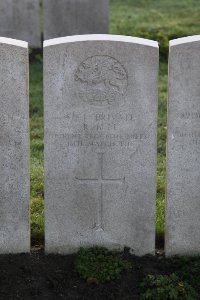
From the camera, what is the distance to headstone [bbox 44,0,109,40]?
38.0 ft

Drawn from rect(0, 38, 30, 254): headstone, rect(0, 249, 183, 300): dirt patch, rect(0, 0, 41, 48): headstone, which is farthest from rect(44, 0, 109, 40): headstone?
rect(0, 249, 183, 300): dirt patch

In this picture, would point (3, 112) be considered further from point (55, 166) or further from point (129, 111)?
point (129, 111)

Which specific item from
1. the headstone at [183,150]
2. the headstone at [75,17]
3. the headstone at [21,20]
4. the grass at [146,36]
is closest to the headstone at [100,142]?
the headstone at [183,150]

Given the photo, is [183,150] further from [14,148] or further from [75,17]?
[75,17]

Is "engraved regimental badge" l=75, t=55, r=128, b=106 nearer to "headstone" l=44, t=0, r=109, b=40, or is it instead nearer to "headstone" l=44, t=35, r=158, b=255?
→ "headstone" l=44, t=35, r=158, b=255

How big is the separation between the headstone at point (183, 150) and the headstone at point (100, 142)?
0.45 feet

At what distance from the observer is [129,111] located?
18.1ft

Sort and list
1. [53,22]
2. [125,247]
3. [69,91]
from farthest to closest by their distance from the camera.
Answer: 1. [53,22]
2. [125,247]
3. [69,91]

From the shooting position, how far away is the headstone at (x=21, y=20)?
1170 cm

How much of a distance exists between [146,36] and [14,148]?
6729mm

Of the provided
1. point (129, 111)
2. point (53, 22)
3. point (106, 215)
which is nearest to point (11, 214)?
point (106, 215)

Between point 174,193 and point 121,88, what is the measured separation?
3.10 feet

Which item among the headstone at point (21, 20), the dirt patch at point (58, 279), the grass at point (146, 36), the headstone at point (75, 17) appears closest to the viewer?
the dirt patch at point (58, 279)

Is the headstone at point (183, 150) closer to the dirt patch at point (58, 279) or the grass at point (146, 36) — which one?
the dirt patch at point (58, 279)
